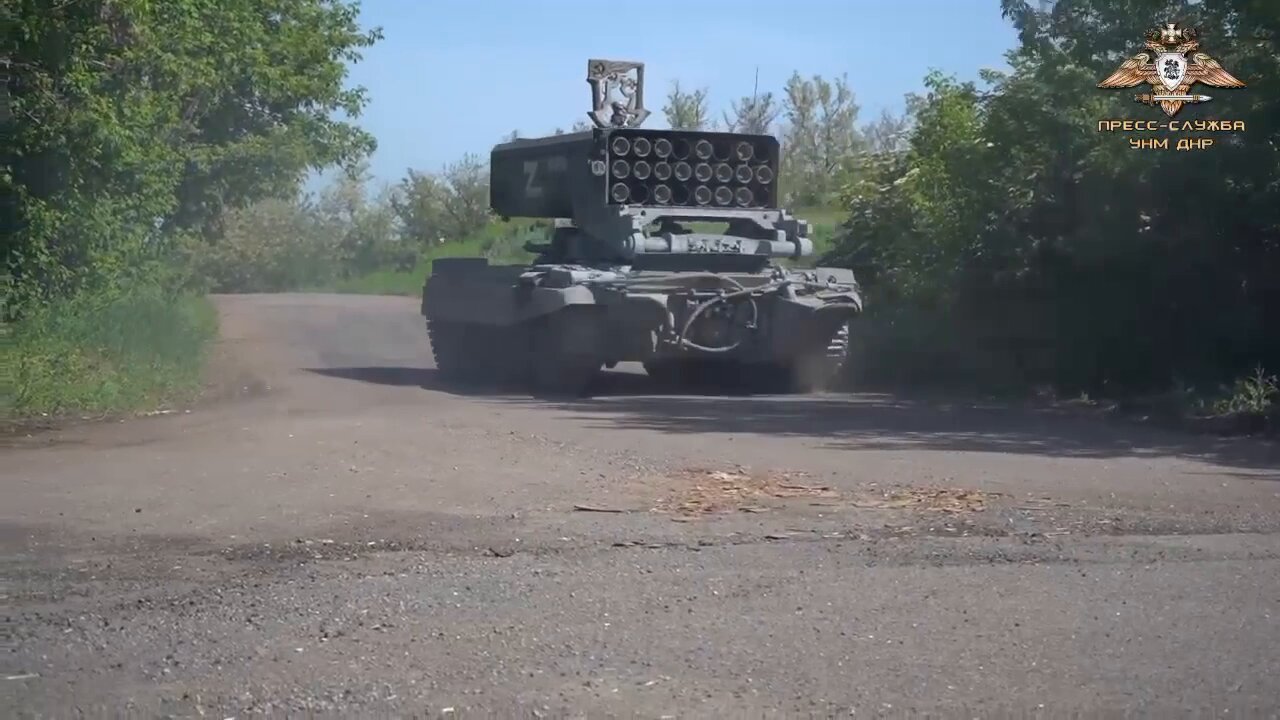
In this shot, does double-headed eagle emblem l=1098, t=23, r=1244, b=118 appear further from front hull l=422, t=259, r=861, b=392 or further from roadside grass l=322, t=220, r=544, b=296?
roadside grass l=322, t=220, r=544, b=296

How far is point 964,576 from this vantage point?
745cm

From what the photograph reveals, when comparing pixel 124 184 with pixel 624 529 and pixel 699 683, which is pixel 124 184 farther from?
pixel 699 683

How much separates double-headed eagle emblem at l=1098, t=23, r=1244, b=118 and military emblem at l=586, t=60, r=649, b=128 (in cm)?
614

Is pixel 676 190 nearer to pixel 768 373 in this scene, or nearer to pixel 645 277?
pixel 645 277

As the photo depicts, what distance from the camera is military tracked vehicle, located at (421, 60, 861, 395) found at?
1762 cm

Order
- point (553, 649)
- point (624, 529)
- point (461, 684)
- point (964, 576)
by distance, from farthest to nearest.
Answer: point (624, 529)
point (964, 576)
point (553, 649)
point (461, 684)

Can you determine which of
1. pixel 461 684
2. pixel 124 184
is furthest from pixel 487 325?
pixel 461 684

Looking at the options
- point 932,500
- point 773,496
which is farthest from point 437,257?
point 932,500

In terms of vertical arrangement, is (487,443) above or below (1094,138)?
below

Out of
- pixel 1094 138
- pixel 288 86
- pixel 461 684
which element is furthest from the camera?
pixel 288 86

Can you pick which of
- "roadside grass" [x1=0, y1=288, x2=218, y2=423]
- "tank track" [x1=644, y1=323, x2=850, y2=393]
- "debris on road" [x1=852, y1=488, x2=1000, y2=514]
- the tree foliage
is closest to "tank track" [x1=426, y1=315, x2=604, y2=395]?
"tank track" [x1=644, y1=323, x2=850, y2=393]

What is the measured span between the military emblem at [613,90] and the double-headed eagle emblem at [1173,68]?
614 centimetres

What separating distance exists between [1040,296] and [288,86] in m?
12.6

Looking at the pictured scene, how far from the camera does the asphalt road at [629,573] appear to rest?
560 centimetres
